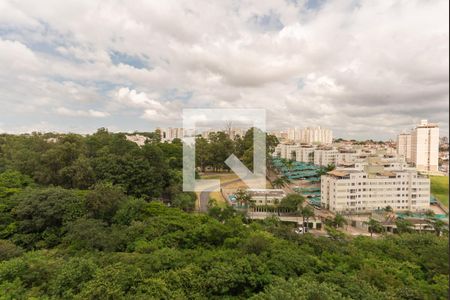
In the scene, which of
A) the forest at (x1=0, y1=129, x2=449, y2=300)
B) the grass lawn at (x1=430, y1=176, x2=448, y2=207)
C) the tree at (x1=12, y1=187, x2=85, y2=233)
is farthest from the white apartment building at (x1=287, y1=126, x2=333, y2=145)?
the grass lawn at (x1=430, y1=176, x2=448, y2=207)

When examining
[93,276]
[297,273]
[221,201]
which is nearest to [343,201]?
[221,201]

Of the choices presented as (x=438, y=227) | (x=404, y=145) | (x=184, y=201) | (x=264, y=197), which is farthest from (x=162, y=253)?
(x=404, y=145)

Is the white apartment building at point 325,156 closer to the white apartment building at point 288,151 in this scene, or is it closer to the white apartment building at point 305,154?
the white apartment building at point 305,154

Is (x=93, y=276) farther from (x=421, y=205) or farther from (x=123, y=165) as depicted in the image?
(x=421, y=205)

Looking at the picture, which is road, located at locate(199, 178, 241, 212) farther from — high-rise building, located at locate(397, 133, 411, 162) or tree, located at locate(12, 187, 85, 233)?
high-rise building, located at locate(397, 133, 411, 162)

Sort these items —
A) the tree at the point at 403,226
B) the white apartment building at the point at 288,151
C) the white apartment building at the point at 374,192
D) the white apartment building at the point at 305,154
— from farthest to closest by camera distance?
1. the white apartment building at the point at 288,151
2. the white apartment building at the point at 305,154
3. the white apartment building at the point at 374,192
4. the tree at the point at 403,226

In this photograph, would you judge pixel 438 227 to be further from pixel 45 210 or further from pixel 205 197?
pixel 45 210

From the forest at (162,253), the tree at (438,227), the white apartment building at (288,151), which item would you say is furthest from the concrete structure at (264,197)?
the white apartment building at (288,151)
